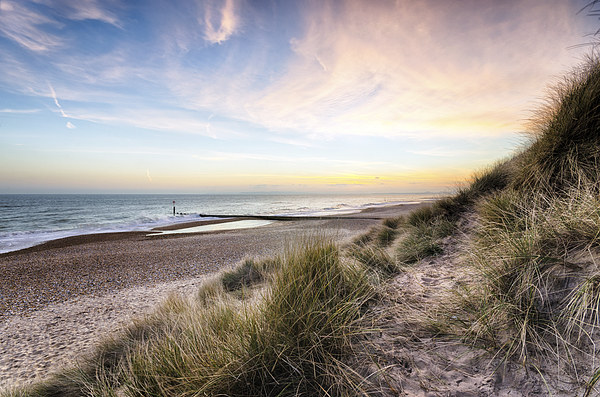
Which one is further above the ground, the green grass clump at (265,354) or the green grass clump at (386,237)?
the green grass clump at (265,354)

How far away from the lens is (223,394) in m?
1.78

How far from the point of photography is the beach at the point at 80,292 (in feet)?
12.7

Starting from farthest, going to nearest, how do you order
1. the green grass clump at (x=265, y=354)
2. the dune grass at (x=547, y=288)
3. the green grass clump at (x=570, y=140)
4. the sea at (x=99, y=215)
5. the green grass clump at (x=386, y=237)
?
the sea at (x=99, y=215) < the green grass clump at (x=386, y=237) < the green grass clump at (x=570, y=140) < the green grass clump at (x=265, y=354) < the dune grass at (x=547, y=288)

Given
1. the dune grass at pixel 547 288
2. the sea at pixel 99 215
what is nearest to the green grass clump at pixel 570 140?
the dune grass at pixel 547 288

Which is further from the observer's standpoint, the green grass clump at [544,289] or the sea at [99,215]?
the sea at [99,215]

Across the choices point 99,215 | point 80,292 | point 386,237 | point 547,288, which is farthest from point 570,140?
point 99,215

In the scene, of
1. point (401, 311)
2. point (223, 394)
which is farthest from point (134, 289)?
point (401, 311)

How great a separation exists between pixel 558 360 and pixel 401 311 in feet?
3.61

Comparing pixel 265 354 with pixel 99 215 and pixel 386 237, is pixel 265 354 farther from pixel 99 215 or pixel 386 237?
pixel 99 215

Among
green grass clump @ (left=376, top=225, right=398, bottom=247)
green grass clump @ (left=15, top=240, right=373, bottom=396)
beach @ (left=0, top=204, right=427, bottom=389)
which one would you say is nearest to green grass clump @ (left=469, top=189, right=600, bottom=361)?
green grass clump @ (left=15, top=240, right=373, bottom=396)

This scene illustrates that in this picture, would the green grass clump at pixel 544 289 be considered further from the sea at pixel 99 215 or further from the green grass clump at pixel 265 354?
the sea at pixel 99 215

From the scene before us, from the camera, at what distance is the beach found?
12.7 feet

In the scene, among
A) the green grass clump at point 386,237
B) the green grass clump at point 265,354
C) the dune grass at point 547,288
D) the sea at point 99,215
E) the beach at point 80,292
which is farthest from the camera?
the sea at point 99,215

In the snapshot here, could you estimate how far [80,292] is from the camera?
680cm
